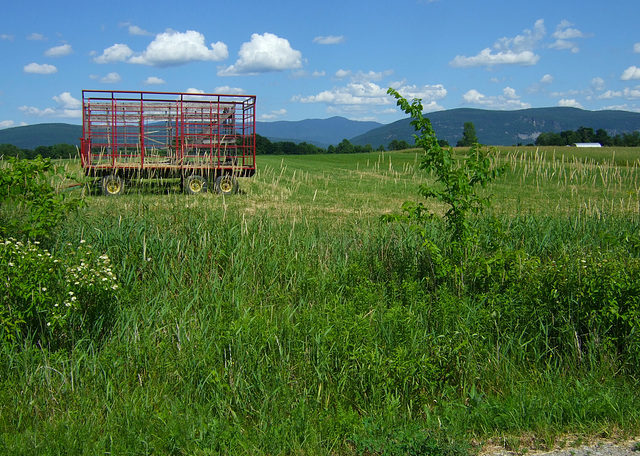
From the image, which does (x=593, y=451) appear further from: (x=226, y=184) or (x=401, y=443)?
(x=226, y=184)

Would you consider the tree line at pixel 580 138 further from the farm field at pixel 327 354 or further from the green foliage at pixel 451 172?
the farm field at pixel 327 354

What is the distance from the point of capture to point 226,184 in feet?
55.9

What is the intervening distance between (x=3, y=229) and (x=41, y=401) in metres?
2.60

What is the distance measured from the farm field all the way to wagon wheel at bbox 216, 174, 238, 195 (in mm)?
9255

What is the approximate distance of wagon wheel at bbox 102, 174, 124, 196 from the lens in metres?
15.8

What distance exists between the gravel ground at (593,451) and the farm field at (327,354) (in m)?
0.09

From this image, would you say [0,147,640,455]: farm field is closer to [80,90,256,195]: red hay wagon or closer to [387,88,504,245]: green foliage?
[387,88,504,245]: green foliage

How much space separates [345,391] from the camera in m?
4.57

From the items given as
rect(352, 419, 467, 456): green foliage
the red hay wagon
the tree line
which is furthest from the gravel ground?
the tree line

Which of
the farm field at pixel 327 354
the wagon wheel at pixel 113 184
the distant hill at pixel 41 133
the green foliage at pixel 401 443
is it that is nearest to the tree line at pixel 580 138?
the wagon wheel at pixel 113 184

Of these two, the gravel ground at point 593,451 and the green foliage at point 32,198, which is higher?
the green foliage at point 32,198

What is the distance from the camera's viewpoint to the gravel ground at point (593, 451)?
3.50m

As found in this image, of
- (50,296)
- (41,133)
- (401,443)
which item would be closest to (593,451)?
(401,443)

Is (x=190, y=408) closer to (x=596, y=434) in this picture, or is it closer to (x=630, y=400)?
(x=596, y=434)
